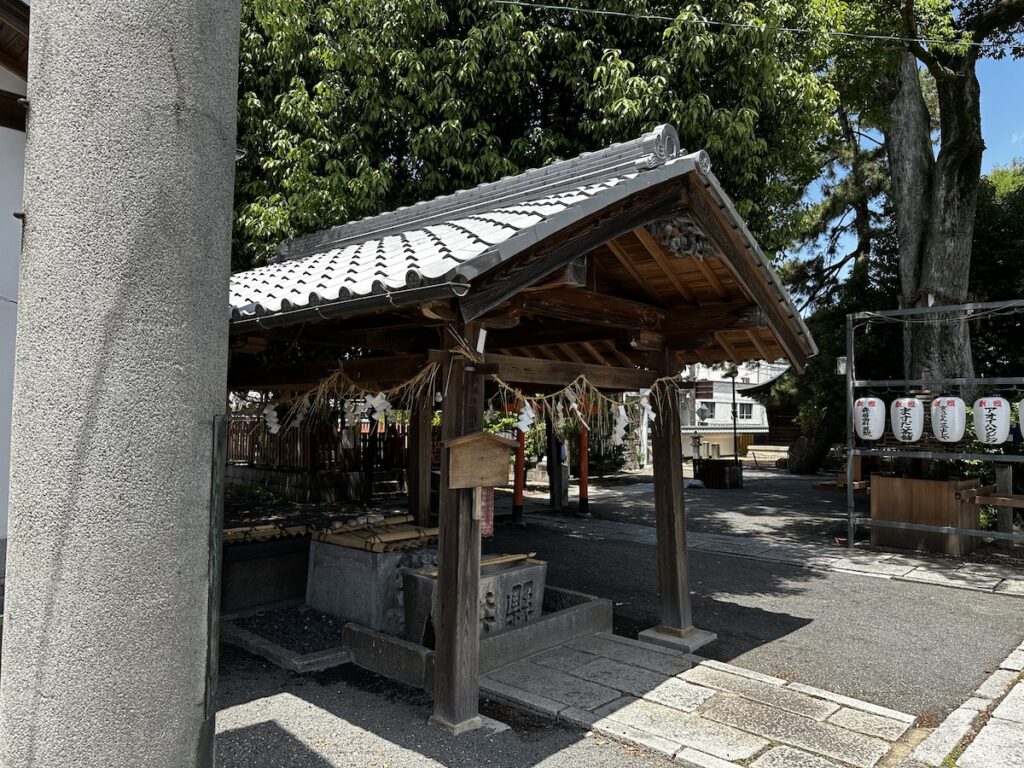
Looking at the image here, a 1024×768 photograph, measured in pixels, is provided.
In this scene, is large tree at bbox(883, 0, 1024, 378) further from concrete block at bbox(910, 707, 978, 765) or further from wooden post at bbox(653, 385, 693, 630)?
concrete block at bbox(910, 707, 978, 765)

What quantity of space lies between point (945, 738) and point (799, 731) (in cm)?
95

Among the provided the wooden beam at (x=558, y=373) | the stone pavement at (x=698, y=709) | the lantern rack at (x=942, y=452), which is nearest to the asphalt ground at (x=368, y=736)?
the stone pavement at (x=698, y=709)

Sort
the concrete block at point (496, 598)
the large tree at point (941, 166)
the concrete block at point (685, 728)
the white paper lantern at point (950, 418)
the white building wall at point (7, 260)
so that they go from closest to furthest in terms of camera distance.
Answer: the concrete block at point (685, 728) < the concrete block at point (496, 598) < the white building wall at point (7, 260) < the white paper lantern at point (950, 418) < the large tree at point (941, 166)

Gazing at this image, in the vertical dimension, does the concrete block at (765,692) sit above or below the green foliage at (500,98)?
below

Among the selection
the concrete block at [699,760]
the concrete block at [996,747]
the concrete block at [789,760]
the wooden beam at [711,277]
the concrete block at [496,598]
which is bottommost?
the concrete block at [996,747]

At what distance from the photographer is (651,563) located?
32.1ft

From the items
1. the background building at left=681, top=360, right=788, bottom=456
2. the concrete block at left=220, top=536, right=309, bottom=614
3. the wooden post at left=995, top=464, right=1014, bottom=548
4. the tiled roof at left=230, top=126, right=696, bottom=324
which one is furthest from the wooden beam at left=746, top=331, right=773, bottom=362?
the background building at left=681, top=360, right=788, bottom=456

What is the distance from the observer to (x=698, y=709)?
15.5 feet

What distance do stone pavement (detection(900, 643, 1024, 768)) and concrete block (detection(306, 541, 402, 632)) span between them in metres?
4.14

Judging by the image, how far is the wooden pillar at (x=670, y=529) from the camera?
6.15 m

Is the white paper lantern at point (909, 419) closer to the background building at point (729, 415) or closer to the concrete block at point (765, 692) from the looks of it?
the concrete block at point (765, 692)

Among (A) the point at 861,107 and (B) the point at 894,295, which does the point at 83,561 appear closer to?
(A) the point at 861,107

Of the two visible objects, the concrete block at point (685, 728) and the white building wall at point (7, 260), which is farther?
the white building wall at point (7, 260)

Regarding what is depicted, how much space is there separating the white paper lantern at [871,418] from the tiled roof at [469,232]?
7.57 meters
